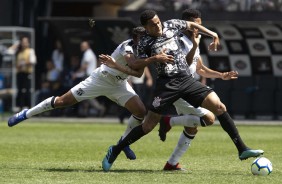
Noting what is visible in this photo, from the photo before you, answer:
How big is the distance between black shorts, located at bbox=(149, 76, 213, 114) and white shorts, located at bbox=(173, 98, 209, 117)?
2.51ft

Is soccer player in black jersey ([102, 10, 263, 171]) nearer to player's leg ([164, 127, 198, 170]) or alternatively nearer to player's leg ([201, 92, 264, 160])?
player's leg ([201, 92, 264, 160])

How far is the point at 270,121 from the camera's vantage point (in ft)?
104

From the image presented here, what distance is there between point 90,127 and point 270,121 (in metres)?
7.58

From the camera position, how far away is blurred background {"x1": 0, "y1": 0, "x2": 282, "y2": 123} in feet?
103

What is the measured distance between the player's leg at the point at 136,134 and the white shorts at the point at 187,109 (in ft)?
2.71

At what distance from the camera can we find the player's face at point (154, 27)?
13180 mm

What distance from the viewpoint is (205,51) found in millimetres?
32188

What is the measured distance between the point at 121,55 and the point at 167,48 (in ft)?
4.72

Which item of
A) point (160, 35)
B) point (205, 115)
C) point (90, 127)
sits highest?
point (160, 35)

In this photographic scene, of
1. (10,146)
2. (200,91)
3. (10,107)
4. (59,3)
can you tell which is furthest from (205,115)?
(59,3)

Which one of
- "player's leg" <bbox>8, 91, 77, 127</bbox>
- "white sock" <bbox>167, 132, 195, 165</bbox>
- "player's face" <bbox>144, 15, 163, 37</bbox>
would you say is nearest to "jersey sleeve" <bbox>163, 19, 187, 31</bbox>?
"player's face" <bbox>144, 15, 163, 37</bbox>

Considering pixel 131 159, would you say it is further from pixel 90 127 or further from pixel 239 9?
pixel 239 9

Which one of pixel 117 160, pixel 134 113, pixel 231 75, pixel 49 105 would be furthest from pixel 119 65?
pixel 117 160

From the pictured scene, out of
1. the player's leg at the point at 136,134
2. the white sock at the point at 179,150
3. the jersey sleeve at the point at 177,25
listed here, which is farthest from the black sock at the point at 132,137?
the jersey sleeve at the point at 177,25
